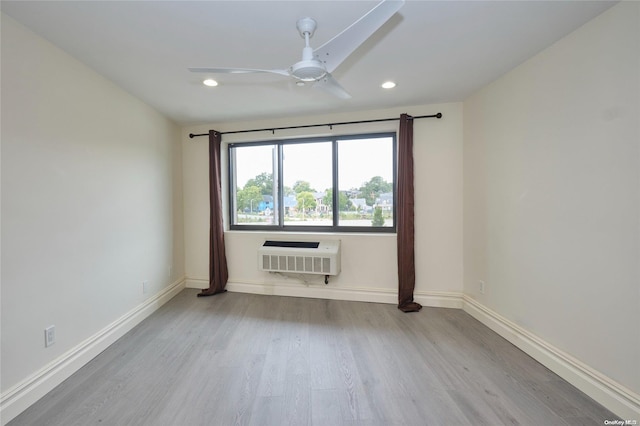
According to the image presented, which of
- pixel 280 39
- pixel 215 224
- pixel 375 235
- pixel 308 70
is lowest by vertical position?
pixel 375 235

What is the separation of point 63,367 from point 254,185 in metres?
2.42

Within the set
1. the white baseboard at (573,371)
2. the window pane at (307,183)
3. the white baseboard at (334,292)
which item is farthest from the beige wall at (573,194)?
the window pane at (307,183)

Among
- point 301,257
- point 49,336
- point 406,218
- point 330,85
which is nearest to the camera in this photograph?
point 330,85

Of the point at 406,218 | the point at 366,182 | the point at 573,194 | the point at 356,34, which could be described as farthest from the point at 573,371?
the point at 356,34

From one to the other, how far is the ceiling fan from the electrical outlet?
2067mm

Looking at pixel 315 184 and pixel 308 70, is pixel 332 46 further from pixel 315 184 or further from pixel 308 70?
pixel 315 184

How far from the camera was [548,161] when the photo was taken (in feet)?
5.68

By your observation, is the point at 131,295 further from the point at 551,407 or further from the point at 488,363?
the point at 551,407

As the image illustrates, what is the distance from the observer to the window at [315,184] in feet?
9.89

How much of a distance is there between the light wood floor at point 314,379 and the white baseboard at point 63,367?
Result: 0.05 m

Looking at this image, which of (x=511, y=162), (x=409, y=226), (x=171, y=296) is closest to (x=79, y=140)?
(x=171, y=296)

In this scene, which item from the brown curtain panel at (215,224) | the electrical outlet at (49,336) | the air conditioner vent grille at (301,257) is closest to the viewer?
the electrical outlet at (49,336)

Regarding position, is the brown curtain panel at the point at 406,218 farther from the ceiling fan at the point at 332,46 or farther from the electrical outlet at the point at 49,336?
the electrical outlet at the point at 49,336

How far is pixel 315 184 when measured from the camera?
320 cm
